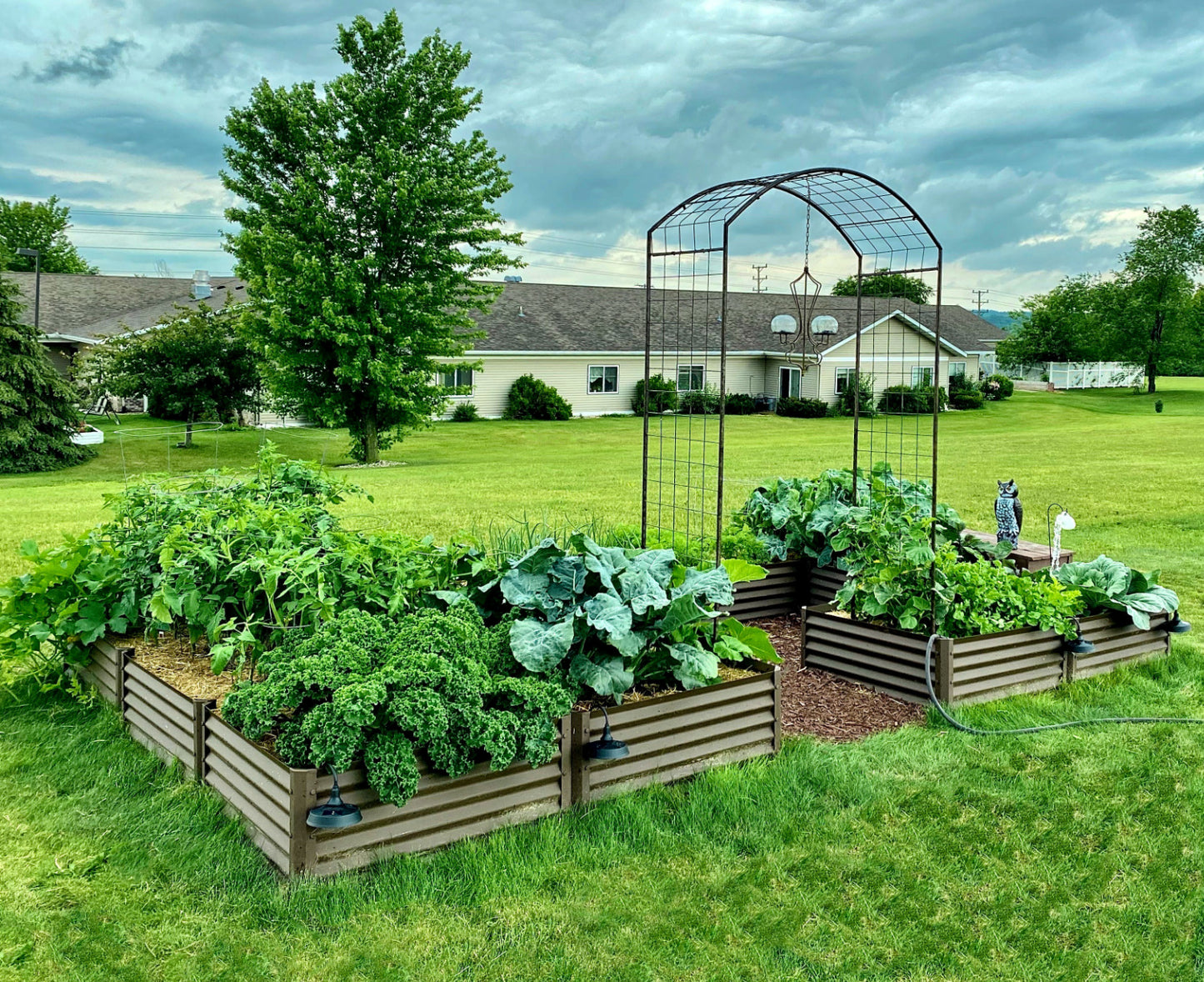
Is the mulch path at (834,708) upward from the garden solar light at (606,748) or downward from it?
downward

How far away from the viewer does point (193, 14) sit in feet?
47.3

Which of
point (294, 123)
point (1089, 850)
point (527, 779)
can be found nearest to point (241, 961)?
point (527, 779)

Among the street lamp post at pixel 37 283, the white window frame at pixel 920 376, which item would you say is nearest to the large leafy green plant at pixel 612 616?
the white window frame at pixel 920 376

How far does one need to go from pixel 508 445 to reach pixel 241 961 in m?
22.0

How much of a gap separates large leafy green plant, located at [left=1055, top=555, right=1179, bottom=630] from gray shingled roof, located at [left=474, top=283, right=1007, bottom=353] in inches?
1035

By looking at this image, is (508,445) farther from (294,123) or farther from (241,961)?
(241,961)

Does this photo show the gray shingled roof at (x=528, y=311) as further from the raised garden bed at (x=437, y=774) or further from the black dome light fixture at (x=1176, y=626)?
the raised garden bed at (x=437, y=774)

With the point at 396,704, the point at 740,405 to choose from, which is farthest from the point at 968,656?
the point at 740,405

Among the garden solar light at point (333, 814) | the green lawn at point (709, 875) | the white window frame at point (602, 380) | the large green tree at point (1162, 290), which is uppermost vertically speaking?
the large green tree at point (1162, 290)

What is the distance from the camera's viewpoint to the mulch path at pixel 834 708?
4.64 metres

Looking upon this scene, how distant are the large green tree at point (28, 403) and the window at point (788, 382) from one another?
23.2 meters

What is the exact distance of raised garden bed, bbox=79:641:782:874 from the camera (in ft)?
10.4

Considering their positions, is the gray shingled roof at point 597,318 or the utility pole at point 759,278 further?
the gray shingled roof at point 597,318

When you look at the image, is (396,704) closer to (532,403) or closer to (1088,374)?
(532,403)
